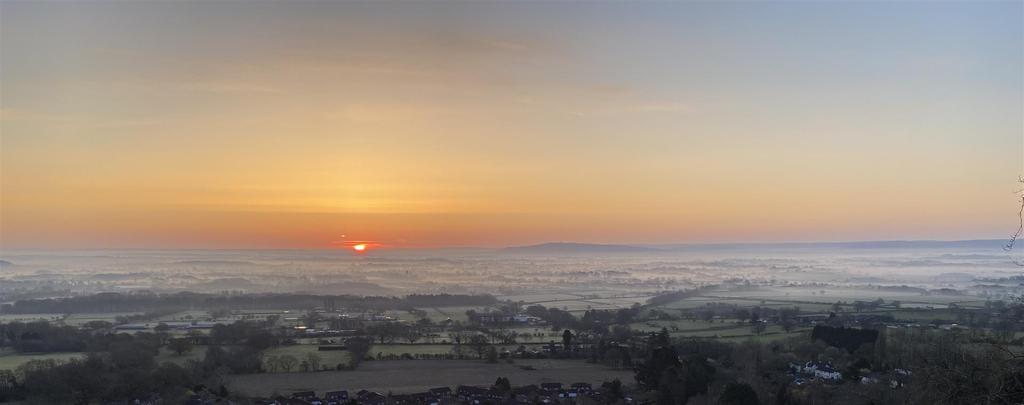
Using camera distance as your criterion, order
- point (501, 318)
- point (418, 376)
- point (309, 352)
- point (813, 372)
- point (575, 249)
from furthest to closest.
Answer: point (575, 249) → point (501, 318) → point (309, 352) → point (418, 376) → point (813, 372)

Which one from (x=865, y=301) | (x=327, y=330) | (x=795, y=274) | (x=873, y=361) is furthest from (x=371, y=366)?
(x=795, y=274)

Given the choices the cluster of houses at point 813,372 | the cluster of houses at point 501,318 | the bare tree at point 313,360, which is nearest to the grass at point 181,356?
the bare tree at point 313,360

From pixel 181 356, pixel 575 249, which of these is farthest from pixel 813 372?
pixel 575 249

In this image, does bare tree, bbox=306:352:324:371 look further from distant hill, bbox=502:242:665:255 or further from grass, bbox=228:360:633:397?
distant hill, bbox=502:242:665:255

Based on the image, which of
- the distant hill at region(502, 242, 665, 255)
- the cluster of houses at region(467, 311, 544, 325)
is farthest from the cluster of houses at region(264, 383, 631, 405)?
the distant hill at region(502, 242, 665, 255)

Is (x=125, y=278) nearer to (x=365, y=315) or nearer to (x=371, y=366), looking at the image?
(x=365, y=315)

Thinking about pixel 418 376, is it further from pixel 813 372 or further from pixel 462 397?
pixel 813 372

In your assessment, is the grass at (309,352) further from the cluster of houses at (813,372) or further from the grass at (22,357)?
the cluster of houses at (813,372)
